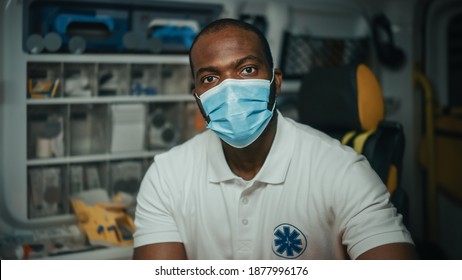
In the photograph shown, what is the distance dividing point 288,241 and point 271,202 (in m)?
0.12

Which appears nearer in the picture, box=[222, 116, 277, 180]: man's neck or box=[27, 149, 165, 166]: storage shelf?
box=[222, 116, 277, 180]: man's neck

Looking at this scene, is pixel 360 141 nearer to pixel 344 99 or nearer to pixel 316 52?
pixel 344 99

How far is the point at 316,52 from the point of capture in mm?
2139

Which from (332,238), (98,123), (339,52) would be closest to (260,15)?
(339,52)

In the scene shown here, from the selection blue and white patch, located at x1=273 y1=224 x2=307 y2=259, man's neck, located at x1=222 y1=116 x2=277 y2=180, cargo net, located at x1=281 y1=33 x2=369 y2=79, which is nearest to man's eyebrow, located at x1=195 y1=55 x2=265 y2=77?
man's neck, located at x1=222 y1=116 x2=277 y2=180

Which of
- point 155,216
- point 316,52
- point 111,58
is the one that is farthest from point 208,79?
point 316,52

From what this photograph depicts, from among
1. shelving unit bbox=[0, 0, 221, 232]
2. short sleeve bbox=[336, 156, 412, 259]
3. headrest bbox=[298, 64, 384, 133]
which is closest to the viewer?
short sleeve bbox=[336, 156, 412, 259]

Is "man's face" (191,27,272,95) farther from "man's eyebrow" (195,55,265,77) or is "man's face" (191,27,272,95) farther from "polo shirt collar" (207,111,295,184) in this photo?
"polo shirt collar" (207,111,295,184)

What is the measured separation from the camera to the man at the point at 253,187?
118 centimetres

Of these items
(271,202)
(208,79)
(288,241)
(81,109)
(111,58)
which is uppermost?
(111,58)

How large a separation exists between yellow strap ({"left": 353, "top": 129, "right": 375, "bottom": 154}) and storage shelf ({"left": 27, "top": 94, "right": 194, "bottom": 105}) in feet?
2.69

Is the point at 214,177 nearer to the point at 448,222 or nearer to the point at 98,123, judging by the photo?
the point at 98,123

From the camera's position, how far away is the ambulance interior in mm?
1651

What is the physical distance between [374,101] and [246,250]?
2.05 ft
